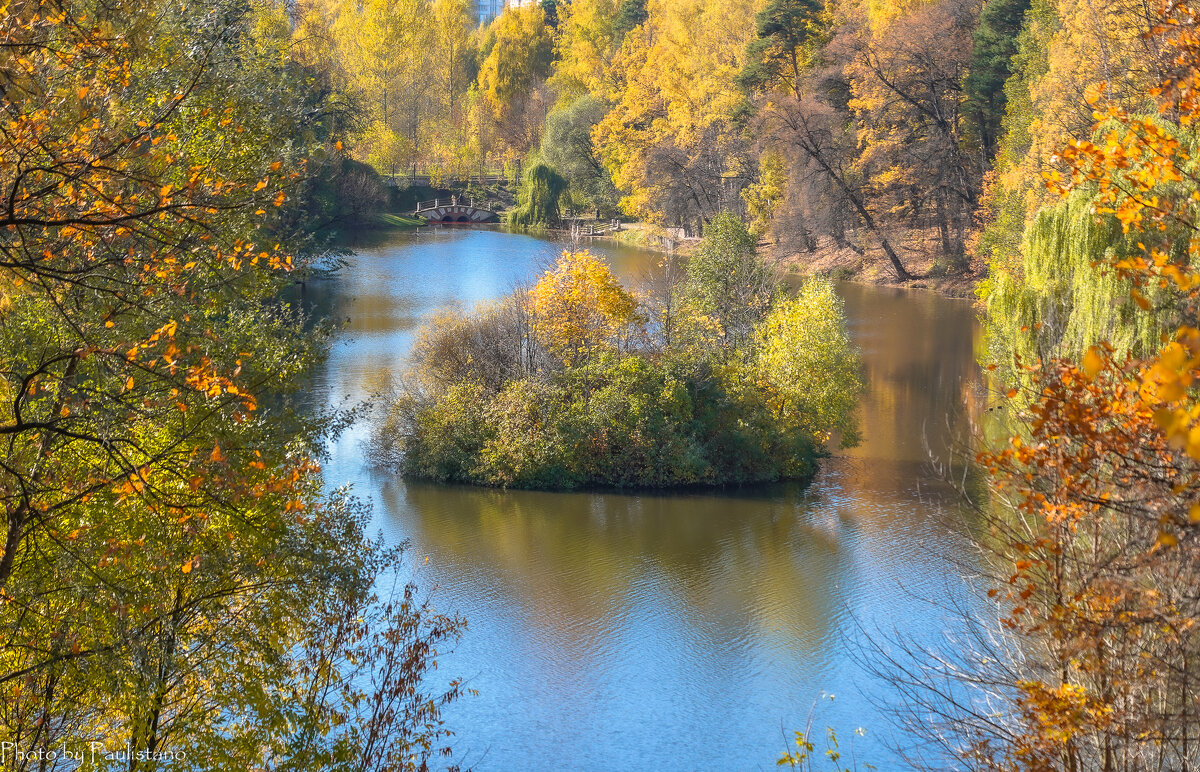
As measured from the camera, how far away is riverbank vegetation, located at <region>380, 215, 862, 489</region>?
20.8 meters

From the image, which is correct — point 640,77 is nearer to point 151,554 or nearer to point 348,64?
point 348,64

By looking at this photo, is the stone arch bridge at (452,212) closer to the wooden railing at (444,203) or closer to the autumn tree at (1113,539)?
the wooden railing at (444,203)

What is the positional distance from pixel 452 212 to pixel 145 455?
187 ft

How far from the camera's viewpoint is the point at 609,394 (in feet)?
68.2

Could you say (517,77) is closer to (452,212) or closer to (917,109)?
(452,212)

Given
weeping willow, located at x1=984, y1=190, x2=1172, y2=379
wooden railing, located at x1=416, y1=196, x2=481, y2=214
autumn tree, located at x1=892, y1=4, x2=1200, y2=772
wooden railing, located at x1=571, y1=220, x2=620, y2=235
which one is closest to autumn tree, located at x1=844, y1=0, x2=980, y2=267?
wooden railing, located at x1=571, y1=220, x2=620, y2=235

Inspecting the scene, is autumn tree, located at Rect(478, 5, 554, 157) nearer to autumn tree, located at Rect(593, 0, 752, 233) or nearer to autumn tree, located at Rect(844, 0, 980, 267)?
autumn tree, located at Rect(593, 0, 752, 233)

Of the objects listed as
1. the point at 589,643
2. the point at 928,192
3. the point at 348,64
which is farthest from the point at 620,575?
the point at 348,64

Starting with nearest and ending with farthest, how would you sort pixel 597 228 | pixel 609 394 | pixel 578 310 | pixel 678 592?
→ pixel 678 592 → pixel 609 394 → pixel 578 310 → pixel 597 228

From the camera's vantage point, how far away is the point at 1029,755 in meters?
6.63

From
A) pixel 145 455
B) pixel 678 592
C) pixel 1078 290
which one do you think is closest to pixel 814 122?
pixel 1078 290

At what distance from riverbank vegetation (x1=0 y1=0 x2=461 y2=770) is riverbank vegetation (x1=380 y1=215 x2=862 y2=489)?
10036 millimetres

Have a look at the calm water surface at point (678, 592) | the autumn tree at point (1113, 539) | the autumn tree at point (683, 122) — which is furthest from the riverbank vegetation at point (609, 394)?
the autumn tree at point (683, 122)

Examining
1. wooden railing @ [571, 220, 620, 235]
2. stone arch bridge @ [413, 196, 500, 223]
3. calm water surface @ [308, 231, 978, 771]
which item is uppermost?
stone arch bridge @ [413, 196, 500, 223]
